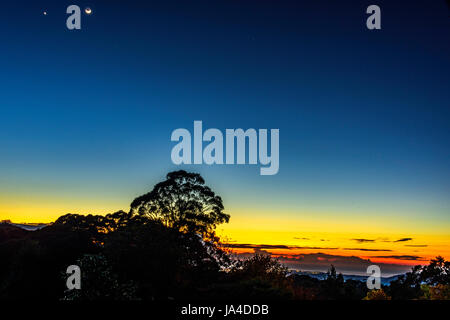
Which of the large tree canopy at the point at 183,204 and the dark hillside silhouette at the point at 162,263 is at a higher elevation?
the large tree canopy at the point at 183,204

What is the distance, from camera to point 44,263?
22.3m

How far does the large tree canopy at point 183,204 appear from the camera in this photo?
90.3 feet

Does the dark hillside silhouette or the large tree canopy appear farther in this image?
the large tree canopy

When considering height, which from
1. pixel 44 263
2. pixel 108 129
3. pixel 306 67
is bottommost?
pixel 44 263

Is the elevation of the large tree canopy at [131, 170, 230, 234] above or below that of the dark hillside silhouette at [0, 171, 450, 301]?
above

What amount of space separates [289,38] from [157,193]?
1512 cm

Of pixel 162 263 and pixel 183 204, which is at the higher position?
pixel 183 204

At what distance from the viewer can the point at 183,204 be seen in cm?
2797

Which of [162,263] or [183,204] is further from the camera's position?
[183,204]

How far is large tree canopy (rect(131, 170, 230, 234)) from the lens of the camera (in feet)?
90.3

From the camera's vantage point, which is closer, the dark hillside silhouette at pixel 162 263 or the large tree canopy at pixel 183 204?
the dark hillside silhouette at pixel 162 263
